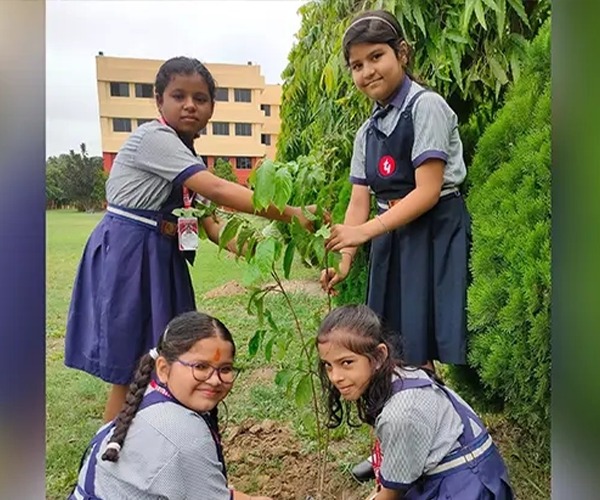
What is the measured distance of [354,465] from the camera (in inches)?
83.0

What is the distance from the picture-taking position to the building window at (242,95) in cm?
197

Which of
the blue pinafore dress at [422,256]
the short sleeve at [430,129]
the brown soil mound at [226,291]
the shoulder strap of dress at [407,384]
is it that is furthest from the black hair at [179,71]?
the brown soil mound at [226,291]

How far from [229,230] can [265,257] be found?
0.14 metres

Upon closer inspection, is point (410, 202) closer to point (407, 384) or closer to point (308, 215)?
point (308, 215)

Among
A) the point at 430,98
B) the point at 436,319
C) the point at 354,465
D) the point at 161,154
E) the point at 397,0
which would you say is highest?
the point at 397,0

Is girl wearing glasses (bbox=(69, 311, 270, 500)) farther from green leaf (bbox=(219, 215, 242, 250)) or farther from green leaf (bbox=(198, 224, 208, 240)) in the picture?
green leaf (bbox=(198, 224, 208, 240))

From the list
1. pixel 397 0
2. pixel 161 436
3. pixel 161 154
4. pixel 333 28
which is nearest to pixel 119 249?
pixel 161 154

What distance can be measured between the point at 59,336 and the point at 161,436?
4.80 ft

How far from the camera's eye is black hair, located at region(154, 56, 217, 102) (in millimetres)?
1584

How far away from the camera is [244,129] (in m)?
2.04

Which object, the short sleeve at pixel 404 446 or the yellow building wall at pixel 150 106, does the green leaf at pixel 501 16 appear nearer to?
the yellow building wall at pixel 150 106

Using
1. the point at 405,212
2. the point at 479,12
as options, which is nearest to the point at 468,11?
the point at 479,12

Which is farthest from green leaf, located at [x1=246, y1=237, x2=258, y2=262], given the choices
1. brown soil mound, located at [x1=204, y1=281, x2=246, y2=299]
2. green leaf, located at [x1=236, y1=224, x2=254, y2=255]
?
brown soil mound, located at [x1=204, y1=281, x2=246, y2=299]
